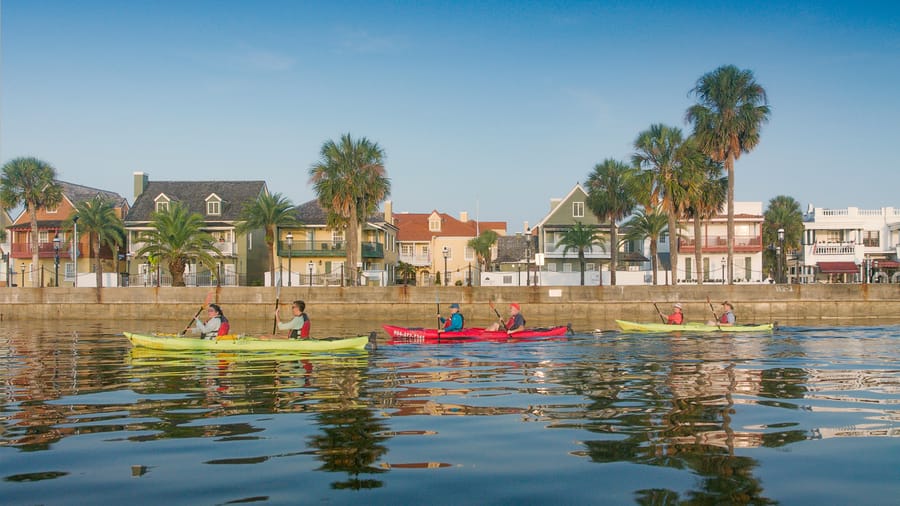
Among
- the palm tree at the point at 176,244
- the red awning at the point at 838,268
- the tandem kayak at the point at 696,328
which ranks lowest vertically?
the tandem kayak at the point at 696,328

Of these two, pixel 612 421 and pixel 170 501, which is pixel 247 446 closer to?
pixel 170 501

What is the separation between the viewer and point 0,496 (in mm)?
7363

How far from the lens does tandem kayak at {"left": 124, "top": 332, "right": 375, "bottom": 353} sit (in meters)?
21.4

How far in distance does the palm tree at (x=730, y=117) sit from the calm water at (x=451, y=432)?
3221cm

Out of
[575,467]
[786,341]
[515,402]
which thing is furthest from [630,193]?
[575,467]

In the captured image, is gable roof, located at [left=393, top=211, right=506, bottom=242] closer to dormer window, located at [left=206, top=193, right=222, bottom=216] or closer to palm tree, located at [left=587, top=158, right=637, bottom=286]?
dormer window, located at [left=206, top=193, right=222, bottom=216]

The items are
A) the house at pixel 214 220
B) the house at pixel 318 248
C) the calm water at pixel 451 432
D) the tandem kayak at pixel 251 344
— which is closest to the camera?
the calm water at pixel 451 432

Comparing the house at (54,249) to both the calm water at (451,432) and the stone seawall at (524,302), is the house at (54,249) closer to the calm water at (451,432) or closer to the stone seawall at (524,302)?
the stone seawall at (524,302)

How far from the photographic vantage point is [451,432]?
34.1 feet

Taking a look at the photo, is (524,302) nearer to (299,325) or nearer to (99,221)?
(299,325)

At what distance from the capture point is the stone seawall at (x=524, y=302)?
143ft

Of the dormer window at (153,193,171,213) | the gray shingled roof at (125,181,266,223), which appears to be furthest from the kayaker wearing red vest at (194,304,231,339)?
the dormer window at (153,193,171,213)

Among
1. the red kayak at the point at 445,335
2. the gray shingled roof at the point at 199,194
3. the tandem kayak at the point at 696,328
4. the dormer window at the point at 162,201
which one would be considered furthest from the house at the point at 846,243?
the dormer window at the point at 162,201

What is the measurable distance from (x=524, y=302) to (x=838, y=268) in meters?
36.4
